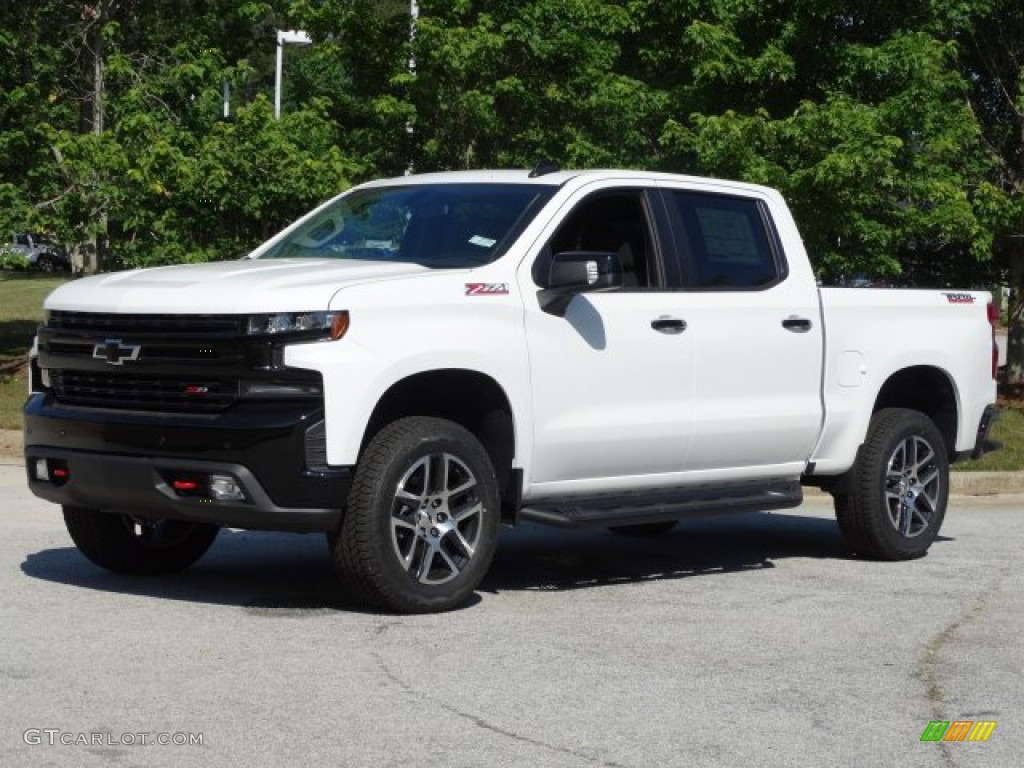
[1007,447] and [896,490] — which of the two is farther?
[1007,447]

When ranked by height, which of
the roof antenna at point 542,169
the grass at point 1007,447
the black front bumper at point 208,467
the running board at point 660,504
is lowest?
the grass at point 1007,447

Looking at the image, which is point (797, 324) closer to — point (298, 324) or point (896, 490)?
point (896, 490)

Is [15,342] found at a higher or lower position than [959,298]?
lower

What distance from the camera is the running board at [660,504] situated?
8.88 m

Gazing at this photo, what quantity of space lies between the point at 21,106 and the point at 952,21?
1052 centimetres

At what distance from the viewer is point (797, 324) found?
10078 millimetres

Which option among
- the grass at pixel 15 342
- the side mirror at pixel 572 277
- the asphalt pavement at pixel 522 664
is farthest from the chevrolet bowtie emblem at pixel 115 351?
the grass at pixel 15 342

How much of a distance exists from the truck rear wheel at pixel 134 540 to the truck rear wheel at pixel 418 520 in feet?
4.57

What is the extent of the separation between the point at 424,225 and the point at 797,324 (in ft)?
7.00

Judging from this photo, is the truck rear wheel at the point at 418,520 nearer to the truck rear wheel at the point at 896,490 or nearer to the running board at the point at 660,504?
the running board at the point at 660,504

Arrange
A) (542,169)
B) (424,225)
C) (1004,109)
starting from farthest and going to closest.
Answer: (1004,109), (542,169), (424,225)

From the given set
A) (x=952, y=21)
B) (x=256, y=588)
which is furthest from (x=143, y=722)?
(x=952, y=21)

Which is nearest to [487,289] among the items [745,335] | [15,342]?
[745,335]

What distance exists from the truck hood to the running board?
1282 mm
